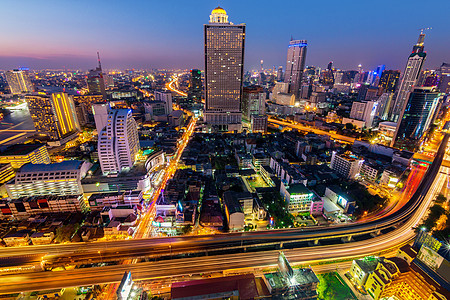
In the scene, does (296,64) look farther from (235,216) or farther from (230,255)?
(230,255)

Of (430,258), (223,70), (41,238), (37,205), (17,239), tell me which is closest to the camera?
(430,258)

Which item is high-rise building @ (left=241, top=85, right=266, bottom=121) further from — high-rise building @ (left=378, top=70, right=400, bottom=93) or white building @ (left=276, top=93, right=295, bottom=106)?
high-rise building @ (left=378, top=70, right=400, bottom=93)

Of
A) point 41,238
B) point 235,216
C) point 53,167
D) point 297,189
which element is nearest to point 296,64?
point 297,189

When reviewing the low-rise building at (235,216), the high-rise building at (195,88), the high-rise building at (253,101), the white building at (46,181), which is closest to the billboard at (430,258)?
the low-rise building at (235,216)

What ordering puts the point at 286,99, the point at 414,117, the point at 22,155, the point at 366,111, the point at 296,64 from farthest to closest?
the point at 296,64 → the point at 286,99 → the point at 366,111 → the point at 414,117 → the point at 22,155

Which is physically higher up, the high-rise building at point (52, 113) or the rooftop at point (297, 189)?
the high-rise building at point (52, 113)

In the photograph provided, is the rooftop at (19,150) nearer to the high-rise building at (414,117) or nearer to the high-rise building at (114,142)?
the high-rise building at (114,142)

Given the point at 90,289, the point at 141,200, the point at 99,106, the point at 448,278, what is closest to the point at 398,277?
the point at 448,278
